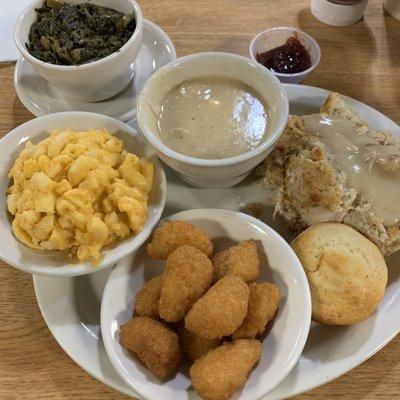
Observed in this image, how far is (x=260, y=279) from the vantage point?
142 centimetres

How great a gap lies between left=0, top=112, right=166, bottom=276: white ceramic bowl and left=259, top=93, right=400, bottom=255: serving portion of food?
1.31 ft

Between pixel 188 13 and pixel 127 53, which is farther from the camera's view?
pixel 188 13

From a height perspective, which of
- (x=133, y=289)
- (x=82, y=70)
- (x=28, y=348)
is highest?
(x=82, y=70)

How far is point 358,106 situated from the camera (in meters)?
1.70

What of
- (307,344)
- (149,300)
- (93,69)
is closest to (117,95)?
(93,69)

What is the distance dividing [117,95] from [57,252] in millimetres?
717

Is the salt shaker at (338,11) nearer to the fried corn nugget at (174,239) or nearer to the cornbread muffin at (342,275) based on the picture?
the cornbread muffin at (342,275)

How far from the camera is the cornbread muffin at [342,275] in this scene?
4.33 ft

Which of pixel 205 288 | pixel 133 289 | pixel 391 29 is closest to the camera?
pixel 205 288

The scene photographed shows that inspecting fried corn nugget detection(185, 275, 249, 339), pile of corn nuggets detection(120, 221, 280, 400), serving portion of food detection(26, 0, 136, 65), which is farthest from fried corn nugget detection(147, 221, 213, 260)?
serving portion of food detection(26, 0, 136, 65)

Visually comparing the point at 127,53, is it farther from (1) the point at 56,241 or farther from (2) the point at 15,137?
(1) the point at 56,241

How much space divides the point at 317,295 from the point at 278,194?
365 millimetres

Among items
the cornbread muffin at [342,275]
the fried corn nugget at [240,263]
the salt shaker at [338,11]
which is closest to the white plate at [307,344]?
the cornbread muffin at [342,275]

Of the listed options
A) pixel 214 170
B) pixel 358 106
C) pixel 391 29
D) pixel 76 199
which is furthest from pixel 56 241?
pixel 391 29
